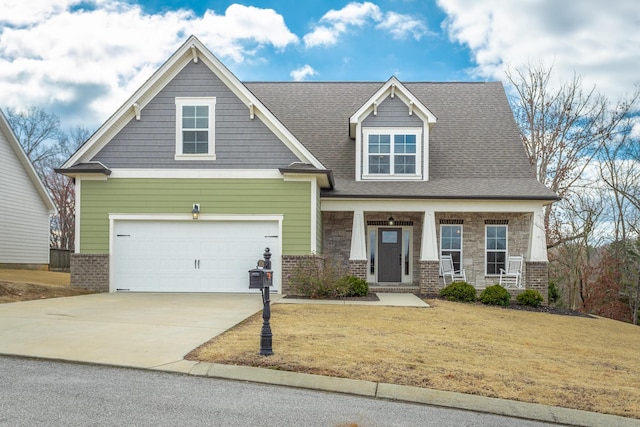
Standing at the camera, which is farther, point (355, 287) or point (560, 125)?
point (560, 125)

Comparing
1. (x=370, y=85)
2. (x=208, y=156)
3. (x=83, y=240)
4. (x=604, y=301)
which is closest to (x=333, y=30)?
(x=370, y=85)

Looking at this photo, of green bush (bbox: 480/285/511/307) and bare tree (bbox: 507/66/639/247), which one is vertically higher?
bare tree (bbox: 507/66/639/247)

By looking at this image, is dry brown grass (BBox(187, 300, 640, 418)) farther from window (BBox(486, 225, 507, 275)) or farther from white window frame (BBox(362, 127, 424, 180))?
white window frame (BBox(362, 127, 424, 180))

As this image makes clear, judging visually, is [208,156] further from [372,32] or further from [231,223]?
[372,32]

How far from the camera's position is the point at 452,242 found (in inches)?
729

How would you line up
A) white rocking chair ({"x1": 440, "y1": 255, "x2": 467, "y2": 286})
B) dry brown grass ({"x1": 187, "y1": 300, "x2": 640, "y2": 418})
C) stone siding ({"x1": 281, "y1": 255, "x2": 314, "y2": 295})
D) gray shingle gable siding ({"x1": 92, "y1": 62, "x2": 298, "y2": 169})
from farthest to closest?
white rocking chair ({"x1": 440, "y1": 255, "x2": 467, "y2": 286}), gray shingle gable siding ({"x1": 92, "y1": 62, "x2": 298, "y2": 169}), stone siding ({"x1": 281, "y1": 255, "x2": 314, "y2": 295}), dry brown grass ({"x1": 187, "y1": 300, "x2": 640, "y2": 418})

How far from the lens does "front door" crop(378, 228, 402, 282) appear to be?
62.0ft

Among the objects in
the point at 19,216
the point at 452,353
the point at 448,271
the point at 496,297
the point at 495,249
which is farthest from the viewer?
the point at 19,216

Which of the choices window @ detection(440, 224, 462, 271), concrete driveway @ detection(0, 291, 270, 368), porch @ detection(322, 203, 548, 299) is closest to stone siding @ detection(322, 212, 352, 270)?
→ porch @ detection(322, 203, 548, 299)

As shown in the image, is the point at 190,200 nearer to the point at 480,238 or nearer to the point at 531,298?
the point at 480,238

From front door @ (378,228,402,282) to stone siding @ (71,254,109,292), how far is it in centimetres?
860

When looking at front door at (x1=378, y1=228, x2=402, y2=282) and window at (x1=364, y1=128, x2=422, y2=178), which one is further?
A: front door at (x1=378, y1=228, x2=402, y2=282)

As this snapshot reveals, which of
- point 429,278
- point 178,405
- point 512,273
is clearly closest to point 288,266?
point 429,278

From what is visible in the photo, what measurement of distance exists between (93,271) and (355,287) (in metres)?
7.29
